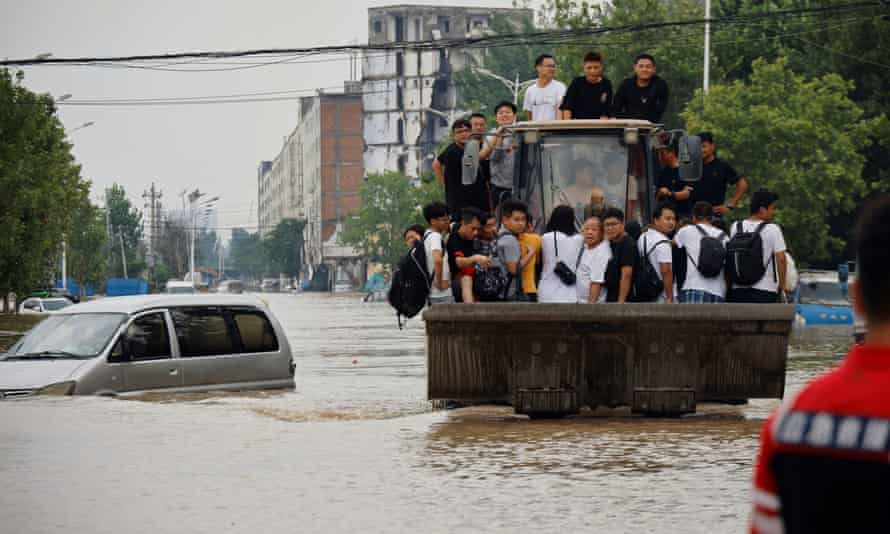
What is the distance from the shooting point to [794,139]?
5141 cm

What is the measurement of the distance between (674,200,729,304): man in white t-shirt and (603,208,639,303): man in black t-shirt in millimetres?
767

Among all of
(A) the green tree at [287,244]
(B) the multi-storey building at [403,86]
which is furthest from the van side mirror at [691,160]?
(A) the green tree at [287,244]

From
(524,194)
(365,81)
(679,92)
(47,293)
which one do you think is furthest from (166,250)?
(524,194)

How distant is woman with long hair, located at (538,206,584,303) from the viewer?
603 inches

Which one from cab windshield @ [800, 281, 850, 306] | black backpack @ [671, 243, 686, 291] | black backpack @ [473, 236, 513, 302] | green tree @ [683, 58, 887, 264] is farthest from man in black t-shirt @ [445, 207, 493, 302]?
green tree @ [683, 58, 887, 264]

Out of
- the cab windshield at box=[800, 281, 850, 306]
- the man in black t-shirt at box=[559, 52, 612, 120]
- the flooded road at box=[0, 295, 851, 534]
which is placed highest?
the man in black t-shirt at box=[559, 52, 612, 120]

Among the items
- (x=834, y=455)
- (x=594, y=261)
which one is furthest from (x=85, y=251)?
(x=834, y=455)

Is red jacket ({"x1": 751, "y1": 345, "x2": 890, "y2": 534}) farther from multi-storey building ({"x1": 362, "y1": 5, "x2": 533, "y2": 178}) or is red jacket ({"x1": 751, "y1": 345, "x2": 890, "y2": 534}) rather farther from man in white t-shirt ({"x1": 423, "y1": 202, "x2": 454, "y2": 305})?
multi-storey building ({"x1": 362, "y1": 5, "x2": 533, "y2": 178})

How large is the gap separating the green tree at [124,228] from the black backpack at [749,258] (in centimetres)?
14857

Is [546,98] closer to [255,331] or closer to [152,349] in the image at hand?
[255,331]

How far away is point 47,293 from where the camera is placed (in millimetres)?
83500

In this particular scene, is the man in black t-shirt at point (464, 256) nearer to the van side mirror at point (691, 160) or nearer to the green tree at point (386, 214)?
the van side mirror at point (691, 160)

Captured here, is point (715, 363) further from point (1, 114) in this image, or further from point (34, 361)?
point (1, 114)

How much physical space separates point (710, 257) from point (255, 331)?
5.41 m
